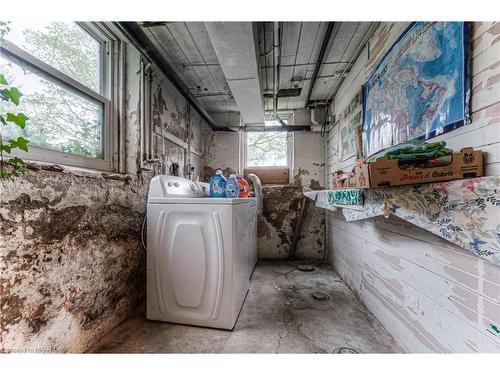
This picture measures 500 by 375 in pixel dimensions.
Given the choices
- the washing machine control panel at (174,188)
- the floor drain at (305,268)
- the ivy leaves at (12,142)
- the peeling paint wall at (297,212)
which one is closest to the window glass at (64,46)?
the ivy leaves at (12,142)

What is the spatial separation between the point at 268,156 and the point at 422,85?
242 cm

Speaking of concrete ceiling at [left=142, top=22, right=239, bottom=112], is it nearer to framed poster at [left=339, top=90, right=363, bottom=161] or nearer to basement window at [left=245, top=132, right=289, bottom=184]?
basement window at [left=245, top=132, right=289, bottom=184]

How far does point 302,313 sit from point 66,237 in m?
1.69

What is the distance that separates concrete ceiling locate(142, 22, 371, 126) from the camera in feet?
5.64

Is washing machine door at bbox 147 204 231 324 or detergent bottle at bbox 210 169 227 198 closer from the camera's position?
washing machine door at bbox 147 204 231 324

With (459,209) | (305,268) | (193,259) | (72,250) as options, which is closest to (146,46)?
(72,250)

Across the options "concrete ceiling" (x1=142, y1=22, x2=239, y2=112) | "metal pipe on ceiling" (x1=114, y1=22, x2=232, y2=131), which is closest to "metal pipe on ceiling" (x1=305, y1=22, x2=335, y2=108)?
"concrete ceiling" (x1=142, y1=22, x2=239, y2=112)

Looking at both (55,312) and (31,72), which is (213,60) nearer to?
(31,72)

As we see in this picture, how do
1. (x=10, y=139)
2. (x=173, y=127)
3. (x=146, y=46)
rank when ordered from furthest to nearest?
(x=173, y=127) < (x=146, y=46) < (x=10, y=139)

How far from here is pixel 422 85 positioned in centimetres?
Answer: 113

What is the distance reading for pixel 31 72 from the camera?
113cm

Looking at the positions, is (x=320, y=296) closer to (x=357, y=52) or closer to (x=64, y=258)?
(x=64, y=258)

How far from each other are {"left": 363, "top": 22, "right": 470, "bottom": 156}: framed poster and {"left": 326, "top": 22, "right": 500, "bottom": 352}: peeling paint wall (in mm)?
44

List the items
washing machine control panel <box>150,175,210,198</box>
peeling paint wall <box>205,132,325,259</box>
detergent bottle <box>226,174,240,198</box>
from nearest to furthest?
washing machine control panel <box>150,175,210,198</box> < detergent bottle <box>226,174,240,198</box> < peeling paint wall <box>205,132,325,259</box>
